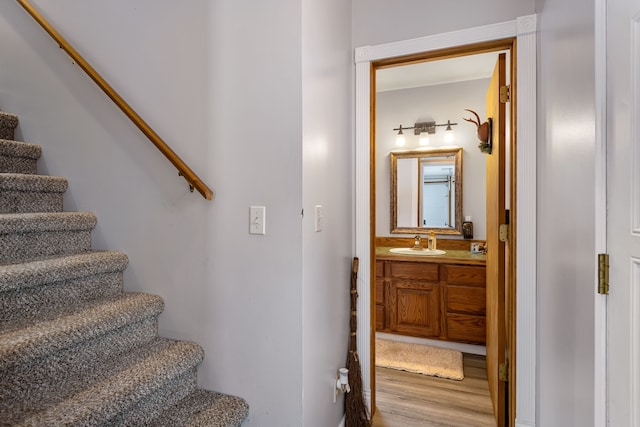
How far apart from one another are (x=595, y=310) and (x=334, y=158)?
1249 millimetres

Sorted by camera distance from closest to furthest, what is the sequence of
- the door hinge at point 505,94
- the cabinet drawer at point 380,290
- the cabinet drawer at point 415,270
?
1. the door hinge at point 505,94
2. the cabinet drawer at point 415,270
3. the cabinet drawer at point 380,290

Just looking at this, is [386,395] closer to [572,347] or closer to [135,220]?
[572,347]

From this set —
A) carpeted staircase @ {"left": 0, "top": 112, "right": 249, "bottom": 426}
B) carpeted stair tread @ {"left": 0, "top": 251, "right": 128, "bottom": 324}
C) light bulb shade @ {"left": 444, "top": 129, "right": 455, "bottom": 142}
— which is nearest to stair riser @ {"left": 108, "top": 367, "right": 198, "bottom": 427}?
carpeted staircase @ {"left": 0, "top": 112, "right": 249, "bottom": 426}

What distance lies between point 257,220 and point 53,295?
36.1 inches

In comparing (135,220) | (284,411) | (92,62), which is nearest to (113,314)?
(135,220)

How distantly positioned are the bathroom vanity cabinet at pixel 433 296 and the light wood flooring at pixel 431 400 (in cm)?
39

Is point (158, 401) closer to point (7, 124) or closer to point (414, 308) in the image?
point (7, 124)

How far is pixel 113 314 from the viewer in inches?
52.8

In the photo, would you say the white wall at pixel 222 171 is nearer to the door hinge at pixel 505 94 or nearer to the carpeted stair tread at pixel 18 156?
the carpeted stair tread at pixel 18 156

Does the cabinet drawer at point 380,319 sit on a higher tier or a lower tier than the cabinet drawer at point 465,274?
lower

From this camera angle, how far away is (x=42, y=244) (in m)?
1.51

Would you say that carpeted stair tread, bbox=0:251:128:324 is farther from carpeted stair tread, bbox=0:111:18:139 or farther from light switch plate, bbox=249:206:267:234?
carpeted stair tread, bbox=0:111:18:139

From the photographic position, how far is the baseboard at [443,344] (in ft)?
9.79

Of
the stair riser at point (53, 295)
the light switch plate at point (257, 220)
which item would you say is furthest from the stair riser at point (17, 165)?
the light switch plate at point (257, 220)
